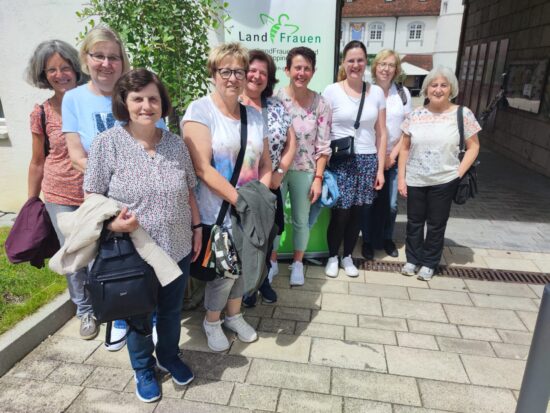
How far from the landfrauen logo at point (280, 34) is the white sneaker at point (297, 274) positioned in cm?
217

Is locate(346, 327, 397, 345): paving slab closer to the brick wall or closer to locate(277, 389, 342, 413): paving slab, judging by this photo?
locate(277, 389, 342, 413): paving slab

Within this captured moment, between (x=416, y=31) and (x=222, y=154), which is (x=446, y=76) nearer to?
(x=222, y=154)

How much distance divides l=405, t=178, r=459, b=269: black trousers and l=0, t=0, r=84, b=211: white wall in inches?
160

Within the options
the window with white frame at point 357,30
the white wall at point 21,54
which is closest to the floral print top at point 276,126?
the white wall at point 21,54

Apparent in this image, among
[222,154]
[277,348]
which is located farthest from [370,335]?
[222,154]

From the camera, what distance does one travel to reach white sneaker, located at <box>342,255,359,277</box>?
3900 mm

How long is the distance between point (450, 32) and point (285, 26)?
1570 cm

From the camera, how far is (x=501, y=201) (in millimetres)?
6434

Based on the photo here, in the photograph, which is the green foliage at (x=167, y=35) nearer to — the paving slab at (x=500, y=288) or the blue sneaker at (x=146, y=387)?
the blue sneaker at (x=146, y=387)

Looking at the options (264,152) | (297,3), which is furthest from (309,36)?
(264,152)

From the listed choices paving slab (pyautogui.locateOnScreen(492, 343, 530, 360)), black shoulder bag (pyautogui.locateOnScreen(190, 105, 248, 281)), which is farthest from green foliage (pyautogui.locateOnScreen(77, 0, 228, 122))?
→ paving slab (pyautogui.locateOnScreen(492, 343, 530, 360))

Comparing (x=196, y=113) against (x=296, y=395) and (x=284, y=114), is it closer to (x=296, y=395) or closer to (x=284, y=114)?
(x=284, y=114)

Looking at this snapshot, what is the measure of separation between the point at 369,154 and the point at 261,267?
1688mm

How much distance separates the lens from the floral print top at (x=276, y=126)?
2885mm
